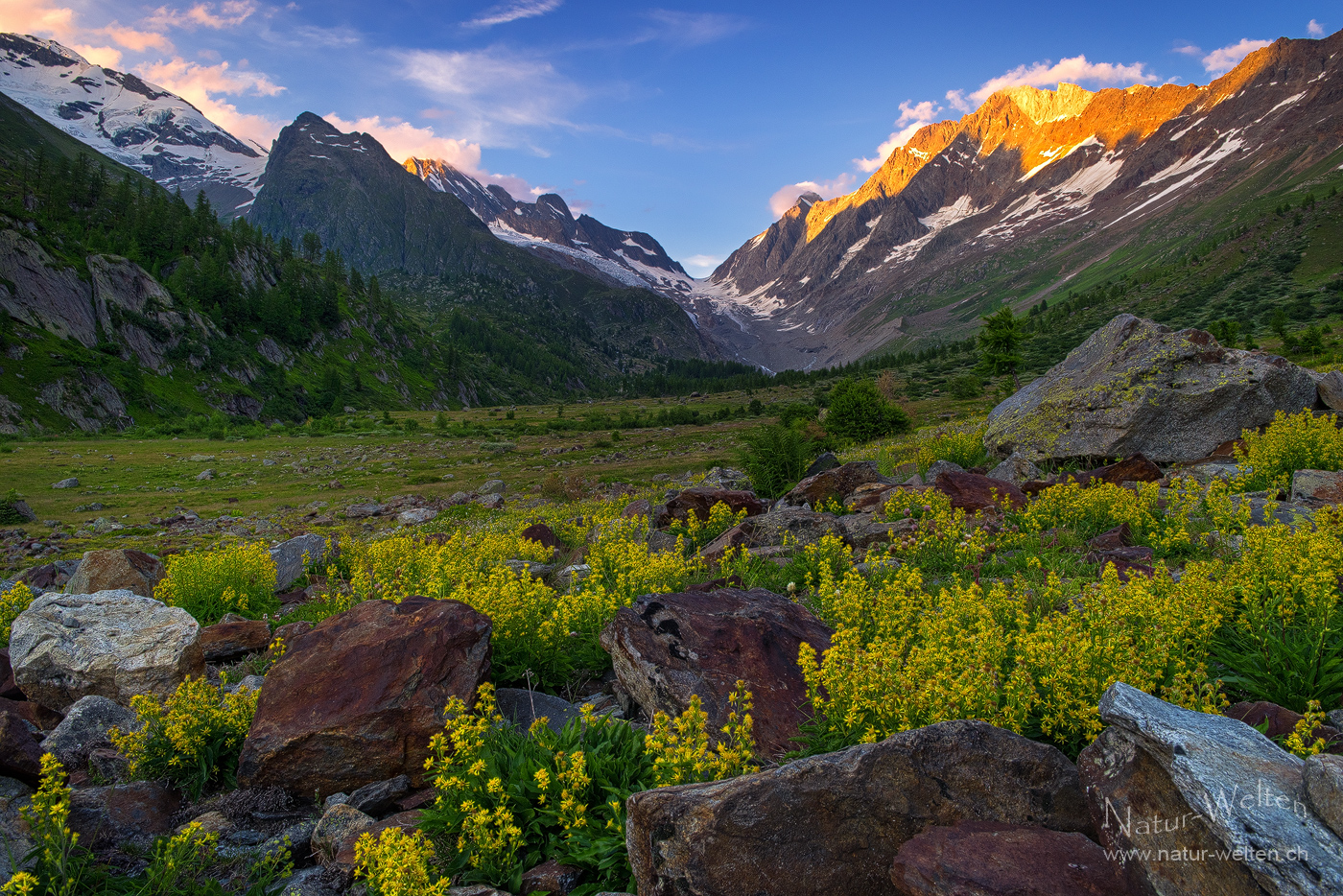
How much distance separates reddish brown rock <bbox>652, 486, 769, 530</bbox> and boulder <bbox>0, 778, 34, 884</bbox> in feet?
35.0

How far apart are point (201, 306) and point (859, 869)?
392ft

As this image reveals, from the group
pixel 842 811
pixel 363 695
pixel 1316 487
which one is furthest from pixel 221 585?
pixel 1316 487

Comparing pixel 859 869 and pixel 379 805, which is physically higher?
pixel 859 869

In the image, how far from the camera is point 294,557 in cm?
1329

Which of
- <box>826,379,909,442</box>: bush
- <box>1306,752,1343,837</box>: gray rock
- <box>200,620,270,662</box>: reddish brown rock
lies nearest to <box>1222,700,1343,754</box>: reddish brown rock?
<box>1306,752,1343,837</box>: gray rock

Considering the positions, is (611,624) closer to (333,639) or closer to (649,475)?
(333,639)

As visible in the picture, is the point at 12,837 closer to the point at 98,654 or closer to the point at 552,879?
the point at 98,654

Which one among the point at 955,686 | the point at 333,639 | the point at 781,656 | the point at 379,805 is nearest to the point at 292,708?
the point at 333,639

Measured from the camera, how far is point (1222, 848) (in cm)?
263

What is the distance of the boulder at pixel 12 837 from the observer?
4086 millimetres

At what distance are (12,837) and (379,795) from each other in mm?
2361

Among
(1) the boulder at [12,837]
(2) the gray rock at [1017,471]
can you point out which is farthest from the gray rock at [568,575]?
(2) the gray rock at [1017,471]

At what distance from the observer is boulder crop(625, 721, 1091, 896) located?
3.49 meters

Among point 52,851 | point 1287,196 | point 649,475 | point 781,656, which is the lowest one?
point 649,475
